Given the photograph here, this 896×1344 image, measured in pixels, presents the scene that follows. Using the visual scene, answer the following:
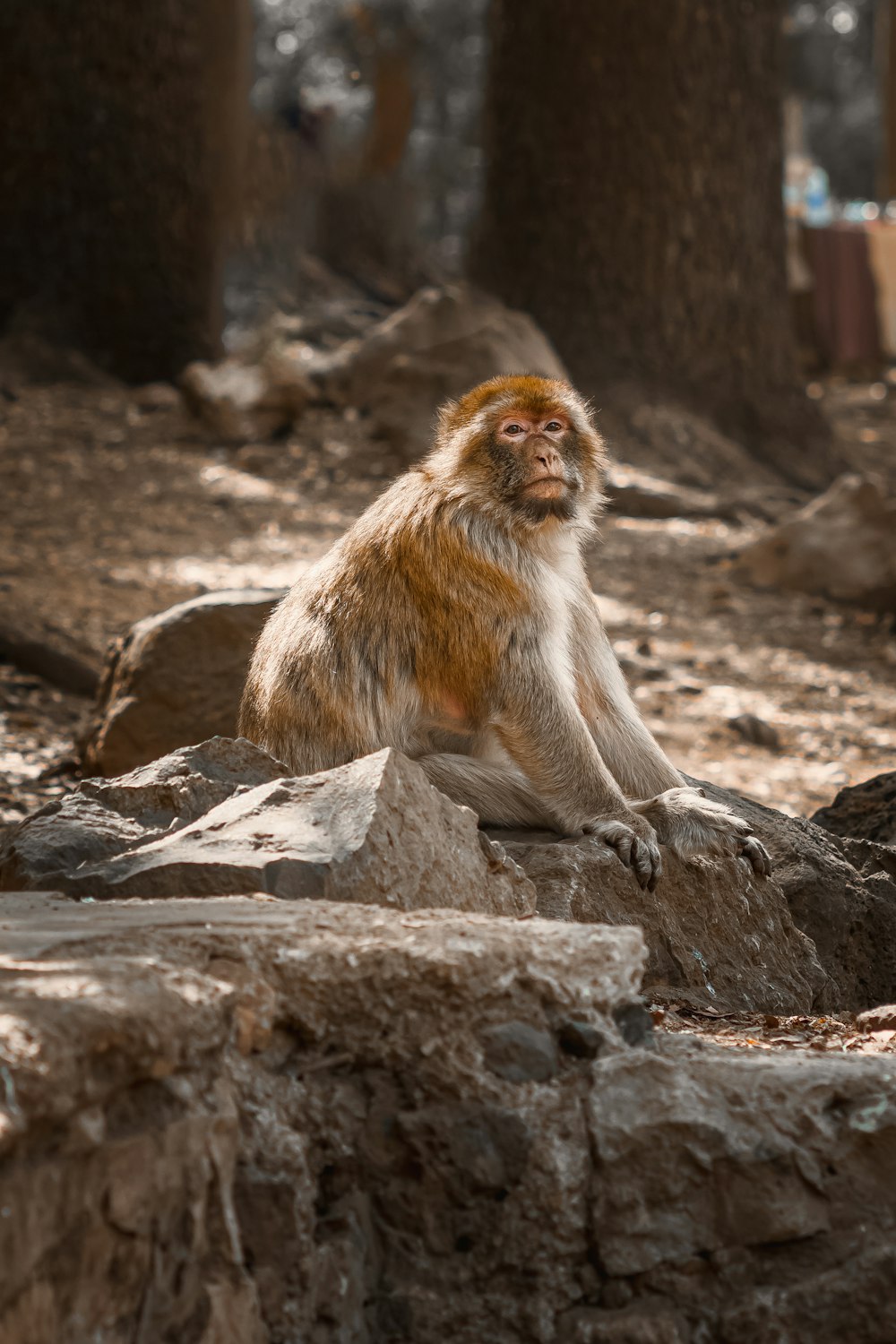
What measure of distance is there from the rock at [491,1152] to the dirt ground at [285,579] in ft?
9.59

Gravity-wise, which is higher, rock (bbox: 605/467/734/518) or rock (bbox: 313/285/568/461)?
rock (bbox: 313/285/568/461)

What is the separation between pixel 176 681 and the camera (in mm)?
5398

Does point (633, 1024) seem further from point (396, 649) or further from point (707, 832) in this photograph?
point (396, 649)

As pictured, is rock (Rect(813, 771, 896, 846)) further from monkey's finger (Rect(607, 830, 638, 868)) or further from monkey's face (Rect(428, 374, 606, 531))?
monkey's face (Rect(428, 374, 606, 531))

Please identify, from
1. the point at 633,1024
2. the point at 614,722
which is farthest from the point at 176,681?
the point at 633,1024

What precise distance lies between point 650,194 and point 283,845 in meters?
7.20

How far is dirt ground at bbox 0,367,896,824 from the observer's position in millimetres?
6359

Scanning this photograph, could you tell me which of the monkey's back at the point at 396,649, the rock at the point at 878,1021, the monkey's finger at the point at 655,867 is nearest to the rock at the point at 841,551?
the monkey's back at the point at 396,649

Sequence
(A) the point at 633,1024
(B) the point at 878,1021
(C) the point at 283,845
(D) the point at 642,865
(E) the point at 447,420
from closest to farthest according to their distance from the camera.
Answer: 1. (A) the point at 633,1024
2. (C) the point at 283,845
3. (B) the point at 878,1021
4. (D) the point at 642,865
5. (E) the point at 447,420

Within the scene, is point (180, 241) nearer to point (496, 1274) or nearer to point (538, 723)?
point (538, 723)

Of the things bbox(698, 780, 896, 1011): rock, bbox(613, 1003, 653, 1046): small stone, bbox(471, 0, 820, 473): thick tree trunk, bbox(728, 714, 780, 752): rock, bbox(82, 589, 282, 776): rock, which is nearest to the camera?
bbox(613, 1003, 653, 1046): small stone

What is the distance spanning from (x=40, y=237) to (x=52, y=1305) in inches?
321

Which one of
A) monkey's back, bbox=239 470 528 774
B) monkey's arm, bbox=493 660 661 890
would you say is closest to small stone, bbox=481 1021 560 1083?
monkey's arm, bbox=493 660 661 890

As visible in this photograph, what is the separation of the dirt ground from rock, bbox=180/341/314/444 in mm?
108
